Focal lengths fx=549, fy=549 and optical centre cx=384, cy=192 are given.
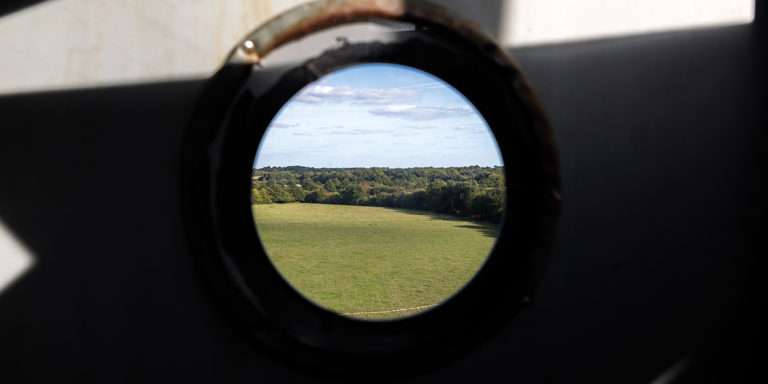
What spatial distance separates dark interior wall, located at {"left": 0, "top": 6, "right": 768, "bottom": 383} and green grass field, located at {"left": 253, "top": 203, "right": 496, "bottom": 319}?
325cm

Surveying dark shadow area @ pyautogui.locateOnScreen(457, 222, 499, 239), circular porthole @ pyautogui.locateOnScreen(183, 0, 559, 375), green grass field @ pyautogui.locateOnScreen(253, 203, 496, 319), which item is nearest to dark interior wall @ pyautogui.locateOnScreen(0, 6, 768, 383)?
circular porthole @ pyautogui.locateOnScreen(183, 0, 559, 375)

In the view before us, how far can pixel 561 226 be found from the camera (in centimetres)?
115

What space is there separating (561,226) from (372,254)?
785cm

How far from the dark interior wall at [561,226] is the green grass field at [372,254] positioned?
10.7ft

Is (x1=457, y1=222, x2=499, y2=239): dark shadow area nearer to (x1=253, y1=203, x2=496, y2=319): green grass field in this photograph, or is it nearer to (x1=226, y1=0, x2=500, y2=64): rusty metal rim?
(x1=253, y1=203, x2=496, y2=319): green grass field

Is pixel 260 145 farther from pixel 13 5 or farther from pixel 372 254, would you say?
pixel 372 254

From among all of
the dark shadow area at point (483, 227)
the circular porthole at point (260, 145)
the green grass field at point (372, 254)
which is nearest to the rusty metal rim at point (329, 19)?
the circular porthole at point (260, 145)

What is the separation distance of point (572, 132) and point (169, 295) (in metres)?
0.88

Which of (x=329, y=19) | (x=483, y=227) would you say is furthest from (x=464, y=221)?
(x=329, y=19)

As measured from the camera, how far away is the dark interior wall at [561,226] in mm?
1046

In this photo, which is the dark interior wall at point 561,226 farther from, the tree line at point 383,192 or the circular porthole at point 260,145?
the tree line at point 383,192

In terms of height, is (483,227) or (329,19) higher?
(329,19)

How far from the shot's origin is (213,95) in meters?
1.03

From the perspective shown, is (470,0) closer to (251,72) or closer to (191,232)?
(251,72)
